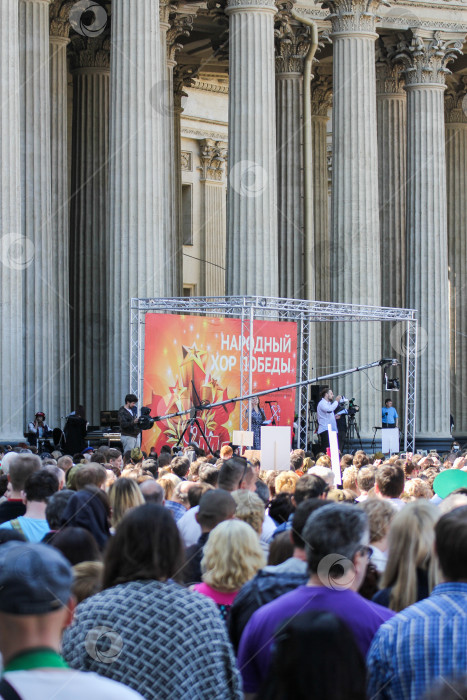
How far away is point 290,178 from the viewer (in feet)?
148

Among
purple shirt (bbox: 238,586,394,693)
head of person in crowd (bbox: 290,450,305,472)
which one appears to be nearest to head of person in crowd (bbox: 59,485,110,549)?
purple shirt (bbox: 238,586,394,693)

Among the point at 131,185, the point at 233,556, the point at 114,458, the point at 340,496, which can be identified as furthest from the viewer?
the point at 131,185

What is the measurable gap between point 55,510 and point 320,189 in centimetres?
4097

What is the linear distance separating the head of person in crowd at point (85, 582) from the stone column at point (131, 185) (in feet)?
79.6

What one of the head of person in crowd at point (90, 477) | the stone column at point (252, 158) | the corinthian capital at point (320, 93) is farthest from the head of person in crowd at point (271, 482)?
the corinthian capital at point (320, 93)

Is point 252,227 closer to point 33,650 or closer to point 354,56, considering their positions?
point 354,56

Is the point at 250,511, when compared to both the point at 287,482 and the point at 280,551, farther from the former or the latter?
the point at 287,482

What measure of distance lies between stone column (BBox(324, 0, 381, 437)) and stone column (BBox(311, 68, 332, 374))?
10.2 meters

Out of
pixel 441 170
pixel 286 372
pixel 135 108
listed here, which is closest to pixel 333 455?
pixel 286 372

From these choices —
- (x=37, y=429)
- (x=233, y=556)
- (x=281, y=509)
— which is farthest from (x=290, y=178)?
(x=233, y=556)

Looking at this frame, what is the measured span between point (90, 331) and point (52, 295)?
7.40m

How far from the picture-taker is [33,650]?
439 cm

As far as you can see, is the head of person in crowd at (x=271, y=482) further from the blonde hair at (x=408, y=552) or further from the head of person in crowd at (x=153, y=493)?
the blonde hair at (x=408, y=552)

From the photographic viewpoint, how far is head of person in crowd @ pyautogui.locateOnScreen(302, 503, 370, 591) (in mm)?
6582
